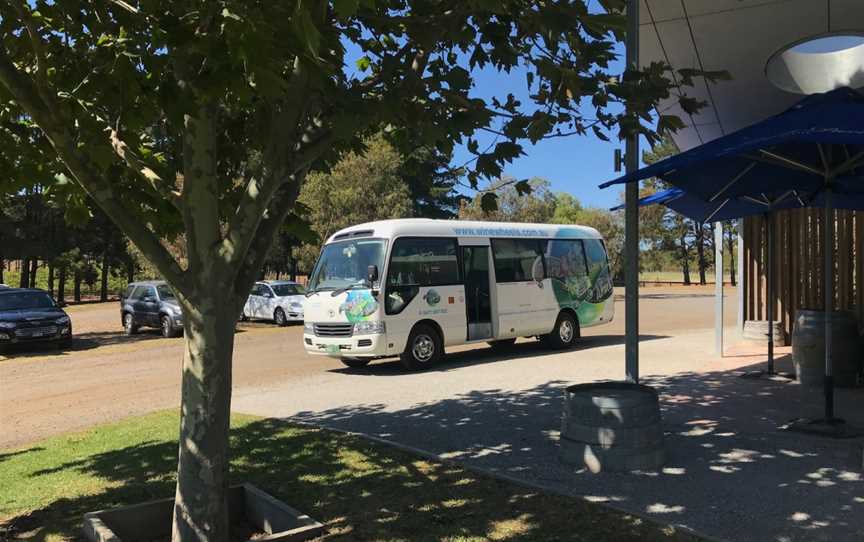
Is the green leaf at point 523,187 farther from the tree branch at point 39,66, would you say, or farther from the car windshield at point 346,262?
the car windshield at point 346,262

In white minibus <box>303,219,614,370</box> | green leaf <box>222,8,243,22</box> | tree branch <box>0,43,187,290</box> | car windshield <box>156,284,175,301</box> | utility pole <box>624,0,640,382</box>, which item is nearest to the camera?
green leaf <box>222,8,243,22</box>

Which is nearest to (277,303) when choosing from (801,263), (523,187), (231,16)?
(801,263)

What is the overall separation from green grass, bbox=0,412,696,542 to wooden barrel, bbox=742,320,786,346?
31.9 feet

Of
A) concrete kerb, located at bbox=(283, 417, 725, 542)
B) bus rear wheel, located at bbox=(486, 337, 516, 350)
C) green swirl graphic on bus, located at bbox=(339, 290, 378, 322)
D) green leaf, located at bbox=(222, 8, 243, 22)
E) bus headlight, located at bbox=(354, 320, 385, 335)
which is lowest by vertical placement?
concrete kerb, located at bbox=(283, 417, 725, 542)

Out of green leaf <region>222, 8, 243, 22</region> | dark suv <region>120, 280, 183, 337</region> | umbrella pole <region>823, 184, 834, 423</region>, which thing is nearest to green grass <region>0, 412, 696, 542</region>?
green leaf <region>222, 8, 243, 22</region>

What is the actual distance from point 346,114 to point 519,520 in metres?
2.73

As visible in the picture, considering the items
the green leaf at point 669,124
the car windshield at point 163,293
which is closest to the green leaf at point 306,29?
the green leaf at point 669,124

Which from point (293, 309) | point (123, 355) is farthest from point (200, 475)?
point (293, 309)

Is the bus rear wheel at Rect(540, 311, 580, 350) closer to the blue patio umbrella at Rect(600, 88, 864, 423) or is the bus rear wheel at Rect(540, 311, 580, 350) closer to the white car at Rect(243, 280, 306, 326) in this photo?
the blue patio umbrella at Rect(600, 88, 864, 423)

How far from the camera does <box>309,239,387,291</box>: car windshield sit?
39.1ft

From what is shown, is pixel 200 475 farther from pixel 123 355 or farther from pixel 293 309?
pixel 293 309

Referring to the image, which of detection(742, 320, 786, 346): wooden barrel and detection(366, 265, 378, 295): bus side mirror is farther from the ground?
detection(366, 265, 378, 295): bus side mirror

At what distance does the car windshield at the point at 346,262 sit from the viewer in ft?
39.1

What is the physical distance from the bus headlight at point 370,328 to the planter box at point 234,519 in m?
6.53
